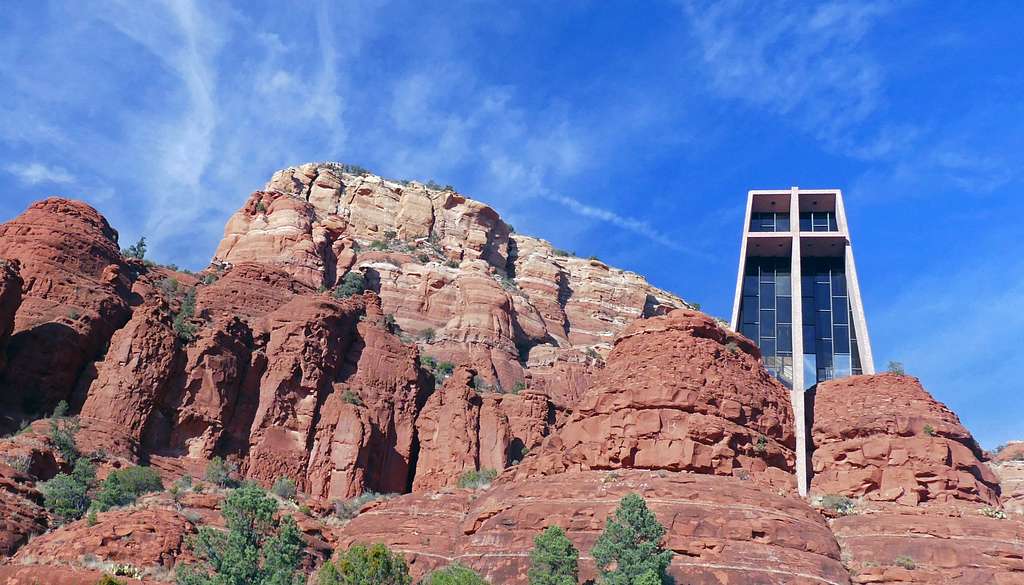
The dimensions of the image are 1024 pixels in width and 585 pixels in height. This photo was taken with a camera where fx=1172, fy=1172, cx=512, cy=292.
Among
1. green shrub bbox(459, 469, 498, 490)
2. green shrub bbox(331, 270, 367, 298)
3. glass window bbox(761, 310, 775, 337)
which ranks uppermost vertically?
green shrub bbox(331, 270, 367, 298)

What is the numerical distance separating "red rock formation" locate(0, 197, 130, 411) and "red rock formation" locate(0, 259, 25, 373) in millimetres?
1246

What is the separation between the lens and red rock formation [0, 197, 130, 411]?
179 feet

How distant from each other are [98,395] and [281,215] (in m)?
33.1

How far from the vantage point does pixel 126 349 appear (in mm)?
55531

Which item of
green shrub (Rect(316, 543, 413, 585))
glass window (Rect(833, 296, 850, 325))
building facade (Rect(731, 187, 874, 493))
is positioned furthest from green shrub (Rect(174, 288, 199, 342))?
glass window (Rect(833, 296, 850, 325))

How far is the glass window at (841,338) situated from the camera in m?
62.1

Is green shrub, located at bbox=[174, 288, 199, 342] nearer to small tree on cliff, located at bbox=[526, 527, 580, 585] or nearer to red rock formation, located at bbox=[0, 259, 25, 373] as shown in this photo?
red rock formation, located at bbox=[0, 259, 25, 373]

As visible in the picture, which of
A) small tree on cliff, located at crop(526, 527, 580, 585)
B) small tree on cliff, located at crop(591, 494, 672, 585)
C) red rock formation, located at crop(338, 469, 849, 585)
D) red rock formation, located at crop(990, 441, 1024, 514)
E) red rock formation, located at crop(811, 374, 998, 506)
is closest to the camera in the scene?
small tree on cliff, located at crop(591, 494, 672, 585)

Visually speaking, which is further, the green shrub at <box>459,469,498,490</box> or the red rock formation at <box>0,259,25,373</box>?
the green shrub at <box>459,469,498,490</box>

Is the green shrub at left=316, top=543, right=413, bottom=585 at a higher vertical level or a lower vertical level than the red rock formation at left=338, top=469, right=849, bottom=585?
lower

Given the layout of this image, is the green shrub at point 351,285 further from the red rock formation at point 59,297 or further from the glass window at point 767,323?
the glass window at point 767,323

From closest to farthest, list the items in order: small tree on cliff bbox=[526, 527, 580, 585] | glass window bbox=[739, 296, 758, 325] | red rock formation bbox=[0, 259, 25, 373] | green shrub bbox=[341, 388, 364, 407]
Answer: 1. small tree on cliff bbox=[526, 527, 580, 585]
2. red rock formation bbox=[0, 259, 25, 373]
3. green shrub bbox=[341, 388, 364, 407]
4. glass window bbox=[739, 296, 758, 325]

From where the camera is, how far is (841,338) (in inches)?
2458

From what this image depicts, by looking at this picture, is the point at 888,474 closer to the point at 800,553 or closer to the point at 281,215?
the point at 800,553
